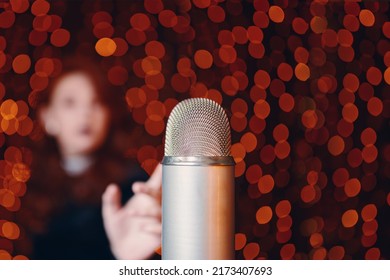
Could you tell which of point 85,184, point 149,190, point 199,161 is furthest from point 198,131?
point 85,184

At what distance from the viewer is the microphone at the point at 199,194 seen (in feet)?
2.11

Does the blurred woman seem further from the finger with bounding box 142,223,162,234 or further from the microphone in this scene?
the microphone

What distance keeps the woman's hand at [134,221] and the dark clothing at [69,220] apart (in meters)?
0.03

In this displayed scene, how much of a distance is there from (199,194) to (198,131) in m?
0.10

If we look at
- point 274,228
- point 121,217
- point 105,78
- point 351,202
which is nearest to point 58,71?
point 105,78

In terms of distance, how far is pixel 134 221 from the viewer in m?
1.66

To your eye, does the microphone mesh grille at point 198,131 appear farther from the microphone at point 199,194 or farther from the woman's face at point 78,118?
the woman's face at point 78,118

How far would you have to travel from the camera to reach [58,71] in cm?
169

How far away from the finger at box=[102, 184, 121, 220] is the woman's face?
18 centimetres

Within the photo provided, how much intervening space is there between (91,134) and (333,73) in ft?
3.42

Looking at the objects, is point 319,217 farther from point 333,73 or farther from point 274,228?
point 333,73

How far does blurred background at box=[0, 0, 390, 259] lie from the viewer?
166 cm
